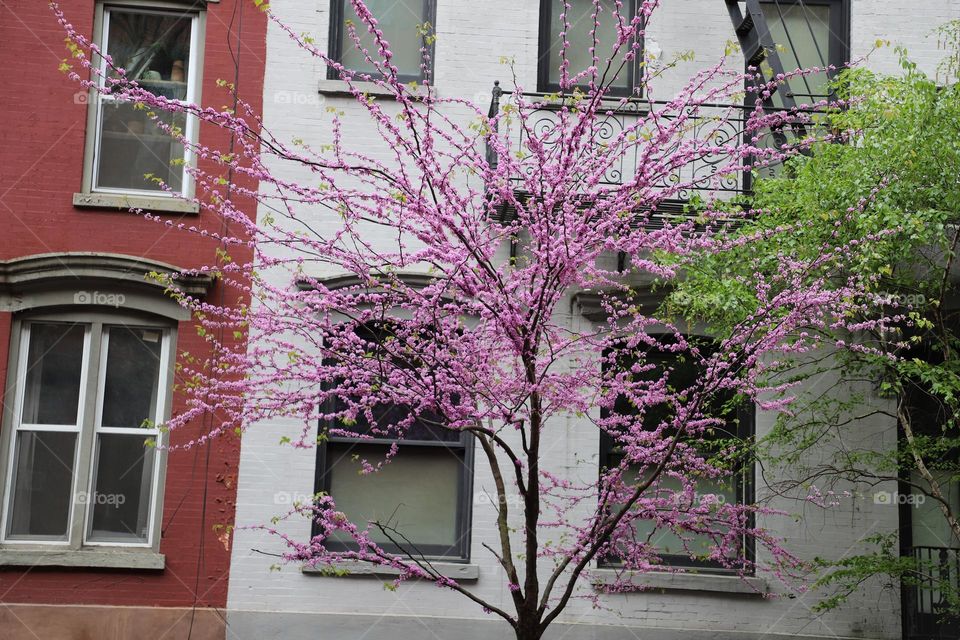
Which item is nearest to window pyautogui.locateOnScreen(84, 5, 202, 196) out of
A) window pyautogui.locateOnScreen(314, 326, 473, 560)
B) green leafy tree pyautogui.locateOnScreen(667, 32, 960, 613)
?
window pyautogui.locateOnScreen(314, 326, 473, 560)

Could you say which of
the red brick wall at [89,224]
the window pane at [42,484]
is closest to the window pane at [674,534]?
the red brick wall at [89,224]

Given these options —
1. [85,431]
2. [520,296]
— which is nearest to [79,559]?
[85,431]

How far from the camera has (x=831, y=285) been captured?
8.40 m

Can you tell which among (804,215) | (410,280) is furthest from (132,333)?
(804,215)

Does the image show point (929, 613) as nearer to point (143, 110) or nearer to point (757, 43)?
point (757, 43)

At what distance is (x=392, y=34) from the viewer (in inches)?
459

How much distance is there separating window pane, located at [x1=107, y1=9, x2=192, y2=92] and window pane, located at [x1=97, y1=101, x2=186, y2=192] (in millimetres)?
409

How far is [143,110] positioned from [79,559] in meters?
4.62

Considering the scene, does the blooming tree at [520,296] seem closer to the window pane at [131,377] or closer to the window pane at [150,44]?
the window pane at [131,377]

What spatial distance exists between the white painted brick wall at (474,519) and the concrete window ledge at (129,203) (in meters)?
1.09

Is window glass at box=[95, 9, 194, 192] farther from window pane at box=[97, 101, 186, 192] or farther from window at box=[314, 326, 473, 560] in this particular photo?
window at box=[314, 326, 473, 560]

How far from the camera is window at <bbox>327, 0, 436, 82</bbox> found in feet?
37.3

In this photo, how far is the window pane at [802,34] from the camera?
12.0m

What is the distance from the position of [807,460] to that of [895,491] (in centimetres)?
96
